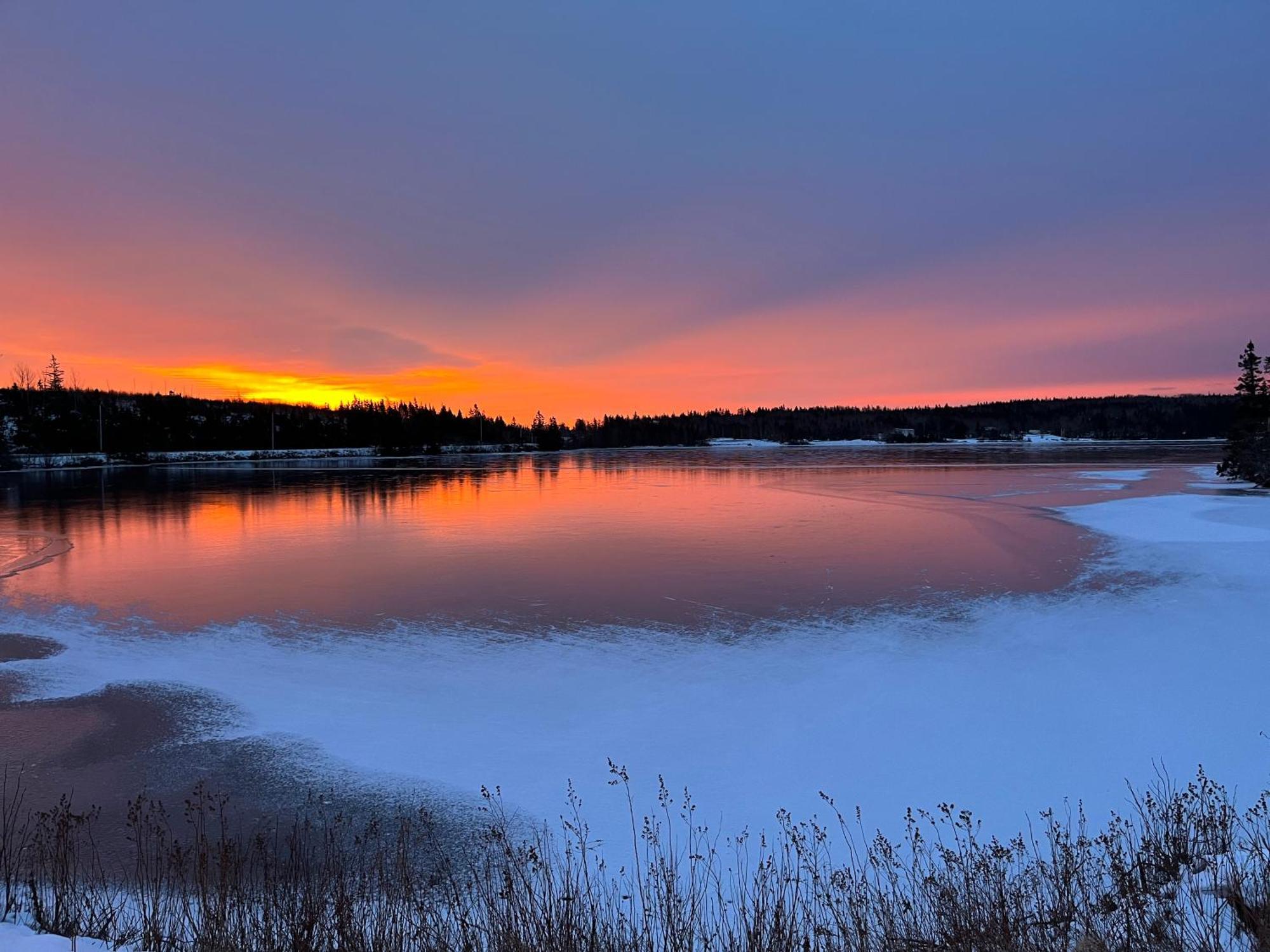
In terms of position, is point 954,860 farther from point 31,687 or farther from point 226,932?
point 31,687

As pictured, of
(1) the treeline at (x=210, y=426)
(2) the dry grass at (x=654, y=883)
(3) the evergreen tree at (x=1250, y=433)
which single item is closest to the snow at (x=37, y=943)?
(2) the dry grass at (x=654, y=883)

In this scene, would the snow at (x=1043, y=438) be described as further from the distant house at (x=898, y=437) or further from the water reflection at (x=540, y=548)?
the water reflection at (x=540, y=548)

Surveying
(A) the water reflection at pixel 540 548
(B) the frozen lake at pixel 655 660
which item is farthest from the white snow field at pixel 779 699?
(A) the water reflection at pixel 540 548

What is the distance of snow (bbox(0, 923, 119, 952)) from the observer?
11.9 feet

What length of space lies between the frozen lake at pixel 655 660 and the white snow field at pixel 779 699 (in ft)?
0.12

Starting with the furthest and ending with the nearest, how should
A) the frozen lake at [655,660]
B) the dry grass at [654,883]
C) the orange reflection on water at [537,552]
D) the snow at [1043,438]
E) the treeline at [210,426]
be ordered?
the snow at [1043,438]
the treeline at [210,426]
the orange reflection on water at [537,552]
the frozen lake at [655,660]
the dry grass at [654,883]

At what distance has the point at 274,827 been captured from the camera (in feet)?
16.8

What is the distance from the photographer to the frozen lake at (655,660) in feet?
19.5

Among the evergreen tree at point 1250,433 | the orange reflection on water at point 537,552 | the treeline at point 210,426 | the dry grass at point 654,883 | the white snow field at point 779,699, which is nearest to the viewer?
the dry grass at point 654,883

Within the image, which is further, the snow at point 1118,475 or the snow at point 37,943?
the snow at point 1118,475

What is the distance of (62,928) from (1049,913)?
5074 mm

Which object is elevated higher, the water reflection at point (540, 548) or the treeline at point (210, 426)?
the treeline at point (210, 426)

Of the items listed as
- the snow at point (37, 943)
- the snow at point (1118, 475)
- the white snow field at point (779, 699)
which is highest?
the snow at point (1118, 475)

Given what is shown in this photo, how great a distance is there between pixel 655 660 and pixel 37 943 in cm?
606
